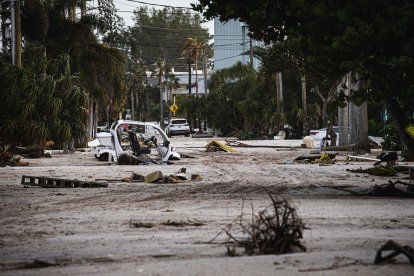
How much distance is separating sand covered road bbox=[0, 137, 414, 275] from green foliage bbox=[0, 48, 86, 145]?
13137 mm

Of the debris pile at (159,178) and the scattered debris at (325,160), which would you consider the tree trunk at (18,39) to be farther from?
the debris pile at (159,178)

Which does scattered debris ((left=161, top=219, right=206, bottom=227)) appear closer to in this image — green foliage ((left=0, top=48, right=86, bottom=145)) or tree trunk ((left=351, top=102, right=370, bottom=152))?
green foliage ((left=0, top=48, right=86, bottom=145))

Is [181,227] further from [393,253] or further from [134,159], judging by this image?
[134,159]

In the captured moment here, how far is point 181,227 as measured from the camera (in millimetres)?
11031

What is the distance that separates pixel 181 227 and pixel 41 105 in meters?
25.3

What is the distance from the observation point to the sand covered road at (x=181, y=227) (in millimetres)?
7891

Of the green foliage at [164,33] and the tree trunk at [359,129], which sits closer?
the tree trunk at [359,129]

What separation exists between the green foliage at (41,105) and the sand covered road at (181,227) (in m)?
13.1

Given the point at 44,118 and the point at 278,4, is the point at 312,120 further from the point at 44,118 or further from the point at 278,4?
the point at 278,4

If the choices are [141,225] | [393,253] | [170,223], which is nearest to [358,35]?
[170,223]

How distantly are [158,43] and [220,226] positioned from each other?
155552 mm

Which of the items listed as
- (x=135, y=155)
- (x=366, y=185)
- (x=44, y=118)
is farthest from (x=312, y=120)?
(x=366, y=185)

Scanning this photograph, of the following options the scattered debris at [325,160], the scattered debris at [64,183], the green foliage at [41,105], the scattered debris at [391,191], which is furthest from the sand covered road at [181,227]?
the green foliage at [41,105]

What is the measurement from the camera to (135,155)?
2869 centimetres
